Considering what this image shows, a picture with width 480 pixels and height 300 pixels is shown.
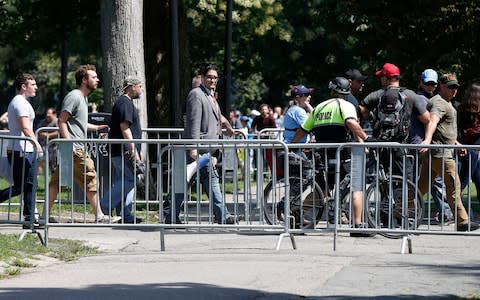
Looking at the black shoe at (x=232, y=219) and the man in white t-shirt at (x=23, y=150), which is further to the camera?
the man in white t-shirt at (x=23, y=150)

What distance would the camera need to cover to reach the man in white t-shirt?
13648 mm

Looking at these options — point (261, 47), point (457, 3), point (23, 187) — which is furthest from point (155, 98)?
point (261, 47)

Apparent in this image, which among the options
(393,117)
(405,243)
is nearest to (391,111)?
(393,117)

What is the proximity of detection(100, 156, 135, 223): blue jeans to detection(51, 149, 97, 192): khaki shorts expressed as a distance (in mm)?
229

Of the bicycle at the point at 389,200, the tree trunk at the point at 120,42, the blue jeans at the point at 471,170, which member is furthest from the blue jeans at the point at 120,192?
the tree trunk at the point at 120,42

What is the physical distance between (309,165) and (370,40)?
13.6 m

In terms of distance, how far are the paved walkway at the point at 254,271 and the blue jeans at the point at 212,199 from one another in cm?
31

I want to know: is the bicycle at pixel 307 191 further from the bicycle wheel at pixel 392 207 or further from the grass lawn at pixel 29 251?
the grass lawn at pixel 29 251

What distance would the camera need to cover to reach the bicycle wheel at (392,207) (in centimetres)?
1288

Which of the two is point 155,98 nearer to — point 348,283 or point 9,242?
point 9,242

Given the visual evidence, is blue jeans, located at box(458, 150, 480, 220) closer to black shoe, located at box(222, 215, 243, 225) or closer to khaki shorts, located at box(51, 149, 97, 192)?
black shoe, located at box(222, 215, 243, 225)

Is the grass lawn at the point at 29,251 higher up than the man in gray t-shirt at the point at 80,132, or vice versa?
the man in gray t-shirt at the point at 80,132

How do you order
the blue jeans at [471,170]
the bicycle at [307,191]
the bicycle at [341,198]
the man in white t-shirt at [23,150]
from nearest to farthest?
the bicycle at [341,198] → the bicycle at [307,191] → the man in white t-shirt at [23,150] → the blue jeans at [471,170]

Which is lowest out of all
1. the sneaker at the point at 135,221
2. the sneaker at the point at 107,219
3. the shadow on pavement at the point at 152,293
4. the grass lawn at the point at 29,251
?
the shadow on pavement at the point at 152,293
